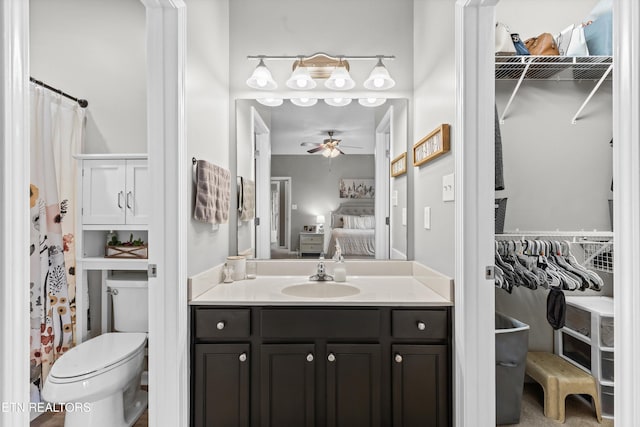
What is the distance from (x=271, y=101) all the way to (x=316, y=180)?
61 cm

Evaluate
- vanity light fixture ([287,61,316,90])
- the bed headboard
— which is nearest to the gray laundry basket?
the bed headboard

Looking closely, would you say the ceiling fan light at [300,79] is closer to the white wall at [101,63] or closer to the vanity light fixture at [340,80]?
the vanity light fixture at [340,80]

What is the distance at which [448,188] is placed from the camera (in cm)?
162

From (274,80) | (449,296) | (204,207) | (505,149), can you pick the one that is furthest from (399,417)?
(274,80)

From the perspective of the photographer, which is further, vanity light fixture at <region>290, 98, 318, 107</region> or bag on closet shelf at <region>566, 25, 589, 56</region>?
vanity light fixture at <region>290, 98, 318, 107</region>

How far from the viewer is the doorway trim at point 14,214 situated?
2.47 feet

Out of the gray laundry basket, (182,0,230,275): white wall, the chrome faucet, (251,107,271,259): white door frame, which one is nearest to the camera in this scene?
(182,0,230,275): white wall

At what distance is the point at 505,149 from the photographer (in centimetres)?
228

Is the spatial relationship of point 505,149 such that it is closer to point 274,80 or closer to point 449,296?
point 449,296

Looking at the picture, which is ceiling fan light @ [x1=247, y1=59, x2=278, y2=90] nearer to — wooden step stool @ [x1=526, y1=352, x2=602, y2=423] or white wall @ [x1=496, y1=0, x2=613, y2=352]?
white wall @ [x1=496, y1=0, x2=613, y2=352]

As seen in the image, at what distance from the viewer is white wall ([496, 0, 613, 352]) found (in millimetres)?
2262

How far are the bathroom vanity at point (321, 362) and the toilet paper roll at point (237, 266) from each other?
A: 45cm

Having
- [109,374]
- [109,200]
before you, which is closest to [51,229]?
[109,200]

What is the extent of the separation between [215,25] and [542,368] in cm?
281
